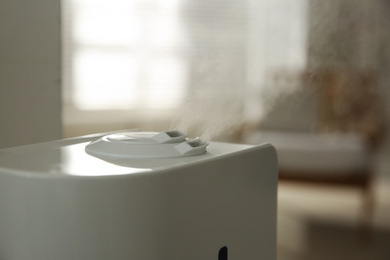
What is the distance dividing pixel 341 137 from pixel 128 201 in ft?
4.23

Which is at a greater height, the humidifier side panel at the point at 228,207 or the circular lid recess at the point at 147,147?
the circular lid recess at the point at 147,147

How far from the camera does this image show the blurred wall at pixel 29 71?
1.09m

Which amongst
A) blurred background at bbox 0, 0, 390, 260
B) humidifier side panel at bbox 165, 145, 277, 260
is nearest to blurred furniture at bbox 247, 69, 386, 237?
blurred background at bbox 0, 0, 390, 260

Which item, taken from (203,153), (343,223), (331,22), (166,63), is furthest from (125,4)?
(203,153)

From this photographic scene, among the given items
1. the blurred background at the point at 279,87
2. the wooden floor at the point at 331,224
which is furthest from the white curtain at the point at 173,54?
the wooden floor at the point at 331,224

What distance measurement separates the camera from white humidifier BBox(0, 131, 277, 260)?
0.57 m

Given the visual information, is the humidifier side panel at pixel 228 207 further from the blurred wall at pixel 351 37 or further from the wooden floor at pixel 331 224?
the blurred wall at pixel 351 37

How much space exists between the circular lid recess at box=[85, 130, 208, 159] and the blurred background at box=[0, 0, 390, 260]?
93 cm

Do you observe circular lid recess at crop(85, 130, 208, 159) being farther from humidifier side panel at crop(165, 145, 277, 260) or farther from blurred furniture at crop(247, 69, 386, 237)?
blurred furniture at crop(247, 69, 386, 237)

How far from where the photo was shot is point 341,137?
5.67 feet

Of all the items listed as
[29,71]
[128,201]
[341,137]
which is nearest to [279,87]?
[341,137]

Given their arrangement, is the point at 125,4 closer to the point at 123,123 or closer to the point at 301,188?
the point at 123,123

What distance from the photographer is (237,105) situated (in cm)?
174

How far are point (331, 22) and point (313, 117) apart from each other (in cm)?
32
